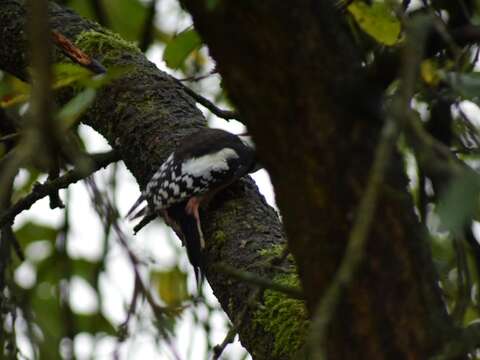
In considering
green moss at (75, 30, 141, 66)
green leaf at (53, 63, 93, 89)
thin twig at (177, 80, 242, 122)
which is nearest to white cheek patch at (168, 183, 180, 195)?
thin twig at (177, 80, 242, 122)

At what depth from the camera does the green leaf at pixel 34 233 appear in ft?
13.4

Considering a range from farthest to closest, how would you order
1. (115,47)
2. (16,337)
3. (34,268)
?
(34,268)
(115,47)
(16,337)

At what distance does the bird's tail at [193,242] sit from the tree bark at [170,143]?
6 centimetres

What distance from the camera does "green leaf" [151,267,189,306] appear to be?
4.15 meters

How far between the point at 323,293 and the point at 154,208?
1.91 meters

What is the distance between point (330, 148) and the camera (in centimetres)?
135

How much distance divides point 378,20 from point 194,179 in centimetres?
150

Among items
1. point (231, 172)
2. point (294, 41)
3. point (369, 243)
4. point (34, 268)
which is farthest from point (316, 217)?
point (34, 268)

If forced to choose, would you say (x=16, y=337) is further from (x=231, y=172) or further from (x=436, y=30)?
(x=436, y=30)

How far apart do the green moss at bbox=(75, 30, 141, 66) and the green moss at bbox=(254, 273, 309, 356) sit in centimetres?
107

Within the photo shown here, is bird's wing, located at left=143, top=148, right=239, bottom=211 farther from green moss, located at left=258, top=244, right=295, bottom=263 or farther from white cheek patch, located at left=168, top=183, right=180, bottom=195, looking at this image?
green moss, located at left=258, top=244, right=295, bottom=263

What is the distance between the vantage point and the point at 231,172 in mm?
3273

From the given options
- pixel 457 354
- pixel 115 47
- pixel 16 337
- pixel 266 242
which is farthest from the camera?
pixel 115 47

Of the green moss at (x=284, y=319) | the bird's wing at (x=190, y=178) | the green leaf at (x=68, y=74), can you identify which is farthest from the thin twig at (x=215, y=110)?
the green leaf at (x=68, y=74)
